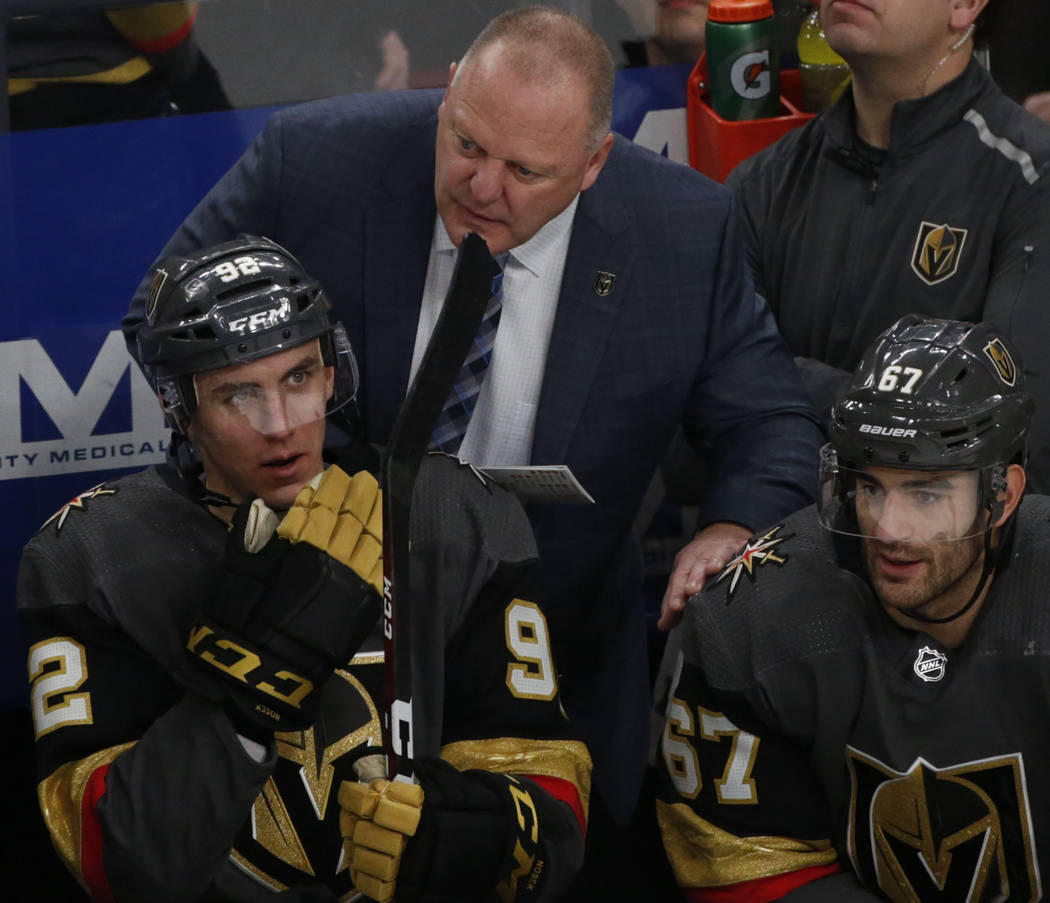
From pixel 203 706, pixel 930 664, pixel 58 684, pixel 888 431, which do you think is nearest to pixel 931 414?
pixel 888 431

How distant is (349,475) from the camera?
7.20ft

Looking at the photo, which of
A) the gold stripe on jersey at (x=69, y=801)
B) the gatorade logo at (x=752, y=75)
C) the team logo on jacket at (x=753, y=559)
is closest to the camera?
the gold stripe on jersey at (x=69, y=801)

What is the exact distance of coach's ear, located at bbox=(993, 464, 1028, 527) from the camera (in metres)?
2.19

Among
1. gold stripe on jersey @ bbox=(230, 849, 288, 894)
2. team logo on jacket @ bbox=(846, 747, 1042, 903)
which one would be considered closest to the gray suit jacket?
team logo on jacket @ bbox=(846, 747, 1042, 903)

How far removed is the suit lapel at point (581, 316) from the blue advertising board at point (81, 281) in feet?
3.18

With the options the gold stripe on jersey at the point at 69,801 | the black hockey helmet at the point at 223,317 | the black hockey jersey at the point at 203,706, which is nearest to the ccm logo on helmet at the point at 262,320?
the black hockey helmet at the point at 223,317

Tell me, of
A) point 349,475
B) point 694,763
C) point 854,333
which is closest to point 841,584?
point 694,763

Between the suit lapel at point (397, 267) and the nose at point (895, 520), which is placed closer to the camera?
the nose at point (895, 520)

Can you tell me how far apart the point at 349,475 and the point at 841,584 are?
65cm

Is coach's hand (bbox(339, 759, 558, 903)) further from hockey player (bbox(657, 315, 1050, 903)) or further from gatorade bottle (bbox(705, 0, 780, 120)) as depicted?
gatorade bottle (bbox(705, 0, 780, 120))

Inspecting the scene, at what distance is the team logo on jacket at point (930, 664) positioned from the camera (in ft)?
7.11

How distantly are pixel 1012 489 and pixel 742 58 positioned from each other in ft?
4.51

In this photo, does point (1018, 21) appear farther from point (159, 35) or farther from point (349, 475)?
point (349, 475)

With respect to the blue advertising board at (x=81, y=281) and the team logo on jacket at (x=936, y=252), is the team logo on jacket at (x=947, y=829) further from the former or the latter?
the blue advertising board at (x=81, y=281)
